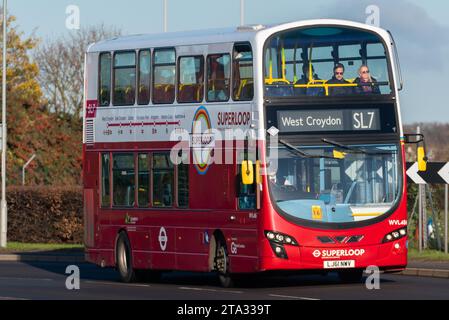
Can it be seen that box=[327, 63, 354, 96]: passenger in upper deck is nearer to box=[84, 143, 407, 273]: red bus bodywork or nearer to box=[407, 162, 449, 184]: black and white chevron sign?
box=[84, 143, 407, 273]: red bus bodywork

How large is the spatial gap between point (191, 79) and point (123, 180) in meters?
3.14

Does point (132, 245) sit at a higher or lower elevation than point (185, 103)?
lower

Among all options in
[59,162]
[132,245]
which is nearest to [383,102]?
[132,245]

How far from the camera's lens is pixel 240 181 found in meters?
23.2

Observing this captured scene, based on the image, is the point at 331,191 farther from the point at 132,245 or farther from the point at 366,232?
the point at 132,245

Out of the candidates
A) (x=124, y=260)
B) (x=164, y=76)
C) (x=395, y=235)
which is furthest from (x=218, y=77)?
(x=124, y=260)

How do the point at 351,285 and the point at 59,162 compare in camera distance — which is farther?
the point at 59,162

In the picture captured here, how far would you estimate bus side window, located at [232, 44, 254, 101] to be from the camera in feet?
74.9

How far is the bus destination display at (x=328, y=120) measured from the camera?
22.7m

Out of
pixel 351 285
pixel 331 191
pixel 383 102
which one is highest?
pixel 383 102

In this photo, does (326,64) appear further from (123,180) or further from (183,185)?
(123,180)

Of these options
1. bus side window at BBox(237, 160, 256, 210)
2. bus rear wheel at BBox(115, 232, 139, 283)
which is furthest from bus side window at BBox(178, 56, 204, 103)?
bus rear wheel at BBox(115, 232, 139, 283)
